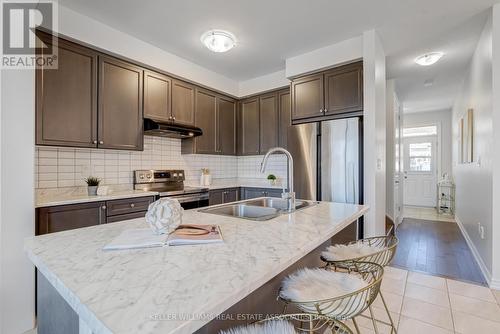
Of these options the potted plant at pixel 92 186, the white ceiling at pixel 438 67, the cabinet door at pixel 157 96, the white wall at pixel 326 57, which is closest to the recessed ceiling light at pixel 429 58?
the white ceiling at pixel 438 67

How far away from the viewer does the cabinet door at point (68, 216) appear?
1.93m

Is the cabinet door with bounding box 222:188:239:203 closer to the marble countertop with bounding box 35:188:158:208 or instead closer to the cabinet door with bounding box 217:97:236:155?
the cabinet door with bounding box 217:97:236:155

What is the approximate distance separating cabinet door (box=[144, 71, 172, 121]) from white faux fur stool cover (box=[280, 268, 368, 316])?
8.30 feet

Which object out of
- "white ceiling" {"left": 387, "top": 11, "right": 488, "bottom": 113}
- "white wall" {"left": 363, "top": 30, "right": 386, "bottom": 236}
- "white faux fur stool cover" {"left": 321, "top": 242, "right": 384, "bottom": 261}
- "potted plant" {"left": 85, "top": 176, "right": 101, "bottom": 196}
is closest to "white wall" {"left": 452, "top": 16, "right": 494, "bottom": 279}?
"white ceiling" {"left": 387, "top": 11, "right": 488, "bottom": 113}

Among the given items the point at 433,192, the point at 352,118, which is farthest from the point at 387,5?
the point at 433,192

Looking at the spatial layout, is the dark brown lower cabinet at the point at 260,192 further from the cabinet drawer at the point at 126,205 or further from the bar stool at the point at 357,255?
the bar stool at the point at 357,255

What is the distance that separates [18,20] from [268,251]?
2.34m

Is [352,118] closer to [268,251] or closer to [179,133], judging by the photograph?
[179,133]

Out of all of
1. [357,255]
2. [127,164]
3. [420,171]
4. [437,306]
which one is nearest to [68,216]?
[127,164]

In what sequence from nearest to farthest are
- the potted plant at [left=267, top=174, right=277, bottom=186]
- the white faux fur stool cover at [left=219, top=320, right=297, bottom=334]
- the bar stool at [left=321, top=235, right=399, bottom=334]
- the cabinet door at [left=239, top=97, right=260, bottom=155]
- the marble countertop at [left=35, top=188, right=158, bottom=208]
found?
the white faux fur stool cover at [left=219, top=320, right=297, bottom=334], the bar stool at [left=321, top=235, right=399, bottom=334], the marble countertop at [left=35, top=188, right=158, bottom=208], the potted plant at [left=267, top=174, right=277, bottom=186], the cabinet door at [left=239, top=97, right=260, bottom=155]

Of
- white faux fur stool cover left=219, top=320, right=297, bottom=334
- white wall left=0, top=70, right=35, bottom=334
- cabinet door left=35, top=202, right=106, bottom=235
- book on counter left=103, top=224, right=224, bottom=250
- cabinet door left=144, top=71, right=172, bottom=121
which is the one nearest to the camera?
white faux fur stool cover left=219, top=320, right=297, bottom=334

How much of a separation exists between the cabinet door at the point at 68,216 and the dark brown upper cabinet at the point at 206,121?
1.56 m

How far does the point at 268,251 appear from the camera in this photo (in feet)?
2.90

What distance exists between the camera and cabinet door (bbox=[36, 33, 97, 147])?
216 cm
